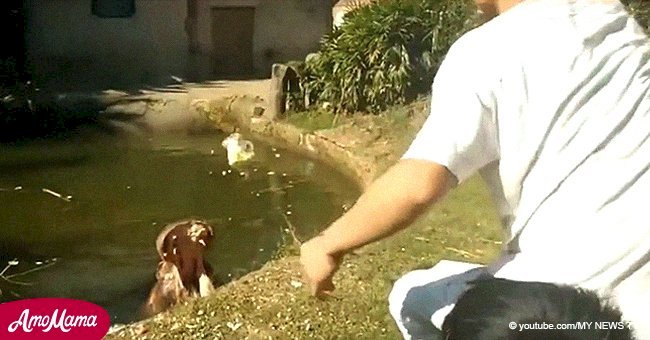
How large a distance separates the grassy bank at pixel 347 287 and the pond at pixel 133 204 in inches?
1.1

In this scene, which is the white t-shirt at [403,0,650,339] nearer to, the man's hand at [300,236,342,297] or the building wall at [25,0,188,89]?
the man's hand at [300,236,342,297]

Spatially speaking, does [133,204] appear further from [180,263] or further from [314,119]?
[314,119]

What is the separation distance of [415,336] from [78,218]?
1.63 ft

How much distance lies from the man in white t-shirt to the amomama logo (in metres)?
0.33

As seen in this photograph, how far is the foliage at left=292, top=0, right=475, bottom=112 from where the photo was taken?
1.04 m

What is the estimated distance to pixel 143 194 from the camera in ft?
3.71

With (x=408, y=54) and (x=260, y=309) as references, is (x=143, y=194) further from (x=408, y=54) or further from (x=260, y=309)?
(x=408, y=54)

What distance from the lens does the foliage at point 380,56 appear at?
104cm

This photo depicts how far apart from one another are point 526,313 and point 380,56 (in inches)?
18.3

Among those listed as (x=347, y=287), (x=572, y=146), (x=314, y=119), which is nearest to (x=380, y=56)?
(x=314, y=119)

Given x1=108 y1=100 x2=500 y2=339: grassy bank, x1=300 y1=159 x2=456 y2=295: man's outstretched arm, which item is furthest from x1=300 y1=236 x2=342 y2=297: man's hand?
x1=108 y1=100 x2=500 y2=339: grassy bank

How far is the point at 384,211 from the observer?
2.33 ft

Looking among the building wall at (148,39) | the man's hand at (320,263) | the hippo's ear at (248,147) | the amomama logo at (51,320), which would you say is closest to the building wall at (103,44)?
the building wall at (148,39)

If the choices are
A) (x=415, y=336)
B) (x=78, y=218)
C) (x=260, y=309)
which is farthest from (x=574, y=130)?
(x=78, y=218)
